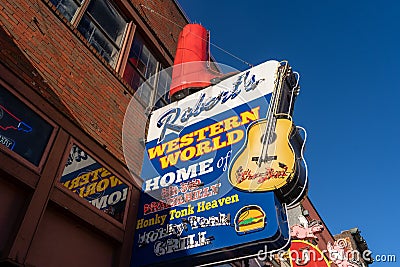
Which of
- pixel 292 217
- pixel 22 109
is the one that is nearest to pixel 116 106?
pixel 22 109

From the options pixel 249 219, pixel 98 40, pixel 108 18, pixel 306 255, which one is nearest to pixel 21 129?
pixel 249 219

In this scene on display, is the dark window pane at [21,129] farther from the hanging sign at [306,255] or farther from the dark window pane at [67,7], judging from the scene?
the hanging sign at [306,255]

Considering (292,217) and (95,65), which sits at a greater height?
(292,217)

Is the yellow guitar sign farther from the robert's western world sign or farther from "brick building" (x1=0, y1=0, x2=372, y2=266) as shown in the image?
"brick building" (x1=0, y1=0, x2=372, y2=266)

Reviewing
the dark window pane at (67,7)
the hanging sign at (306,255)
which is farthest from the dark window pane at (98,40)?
the hanging sign at (306,255)

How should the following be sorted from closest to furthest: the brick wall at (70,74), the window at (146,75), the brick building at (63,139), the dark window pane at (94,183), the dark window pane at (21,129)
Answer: the brick building at (63,139) < the dark window pane at (21,129) < the dark window pane at (94,183) < the brick wall at (70,74) < the window at (146,75)

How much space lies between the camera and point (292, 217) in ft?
50.0

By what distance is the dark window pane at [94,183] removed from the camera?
5.00 m

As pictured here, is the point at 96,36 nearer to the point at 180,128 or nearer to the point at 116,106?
the point at 116,106

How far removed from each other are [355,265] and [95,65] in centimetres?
796

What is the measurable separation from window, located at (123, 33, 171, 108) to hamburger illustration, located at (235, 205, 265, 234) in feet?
13.5

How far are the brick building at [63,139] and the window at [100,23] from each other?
26mm

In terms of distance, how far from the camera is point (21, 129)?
176 inches

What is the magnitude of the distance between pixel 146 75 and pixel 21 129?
448 cm
